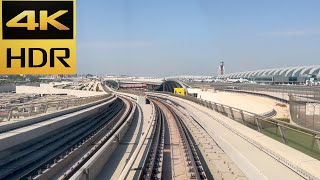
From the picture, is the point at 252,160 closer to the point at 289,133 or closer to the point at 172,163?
the point at 289,133

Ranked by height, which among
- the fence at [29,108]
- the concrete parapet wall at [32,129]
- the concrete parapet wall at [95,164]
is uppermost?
the fence at [29,108]

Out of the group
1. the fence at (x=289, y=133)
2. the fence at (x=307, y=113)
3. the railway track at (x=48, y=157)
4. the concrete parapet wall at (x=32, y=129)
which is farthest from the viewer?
the fence at (x=307, y=113)

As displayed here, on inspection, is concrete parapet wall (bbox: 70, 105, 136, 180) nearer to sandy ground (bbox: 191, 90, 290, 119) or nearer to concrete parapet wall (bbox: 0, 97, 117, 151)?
concrete parapet wall (bbox: 0, 97, 117, 151)

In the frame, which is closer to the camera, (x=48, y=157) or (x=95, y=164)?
(x=95, y=164)

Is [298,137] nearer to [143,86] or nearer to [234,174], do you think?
[234,174]

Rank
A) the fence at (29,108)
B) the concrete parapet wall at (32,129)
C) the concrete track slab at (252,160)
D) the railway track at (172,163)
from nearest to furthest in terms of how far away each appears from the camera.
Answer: the concrete track slab at (252,160)
the concrete parapet wall at (32,129)
the railway track at (172,163)
the fence at (29,108)

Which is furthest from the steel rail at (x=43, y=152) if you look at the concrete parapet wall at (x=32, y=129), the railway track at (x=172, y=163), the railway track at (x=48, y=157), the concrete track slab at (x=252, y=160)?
the concrete track slab at (x=252, y=160)

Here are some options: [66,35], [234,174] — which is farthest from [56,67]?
[234,174]

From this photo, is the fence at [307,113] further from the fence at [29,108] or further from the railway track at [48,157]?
the fence at [29,108]

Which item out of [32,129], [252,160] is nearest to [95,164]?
[32,129]

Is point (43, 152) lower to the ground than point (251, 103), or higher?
higher

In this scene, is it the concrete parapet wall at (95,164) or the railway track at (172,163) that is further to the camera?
the railway track at (172,163)

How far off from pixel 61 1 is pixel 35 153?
6952 mm

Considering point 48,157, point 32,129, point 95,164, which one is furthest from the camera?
point 32,129
